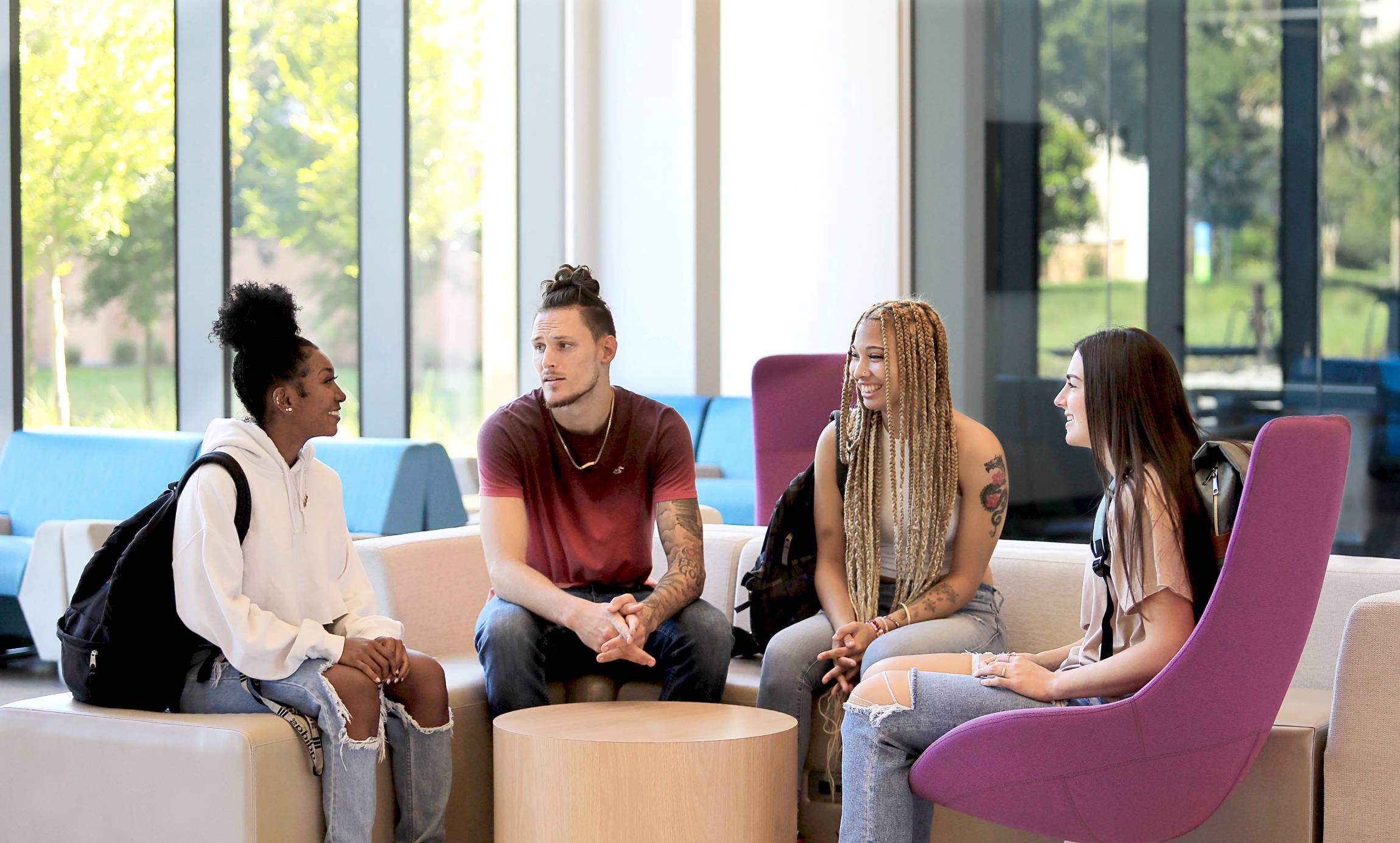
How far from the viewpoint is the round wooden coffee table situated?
7.85 ft

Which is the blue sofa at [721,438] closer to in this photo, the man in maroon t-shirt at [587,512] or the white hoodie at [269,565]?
the man in maroon t-shirt at [587,512]

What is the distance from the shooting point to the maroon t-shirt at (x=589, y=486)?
121 inches

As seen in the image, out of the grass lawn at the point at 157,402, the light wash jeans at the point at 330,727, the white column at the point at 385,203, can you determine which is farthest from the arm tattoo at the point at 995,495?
the grass lawn at the point at 157,402

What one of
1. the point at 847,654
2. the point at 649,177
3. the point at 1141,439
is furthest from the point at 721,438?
the point at 1141,439

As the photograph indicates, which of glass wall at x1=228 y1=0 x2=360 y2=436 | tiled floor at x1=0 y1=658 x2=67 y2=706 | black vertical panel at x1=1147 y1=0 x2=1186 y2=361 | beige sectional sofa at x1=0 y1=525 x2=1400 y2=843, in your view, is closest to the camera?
beige sectional sofa at x1=0 y1=525 x2=1400 y2=843

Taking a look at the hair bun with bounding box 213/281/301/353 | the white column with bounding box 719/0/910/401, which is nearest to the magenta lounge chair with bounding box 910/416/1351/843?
the hair bun with bounding box 213/281/301/353

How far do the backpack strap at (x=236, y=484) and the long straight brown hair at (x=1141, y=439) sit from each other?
1481 millimetres

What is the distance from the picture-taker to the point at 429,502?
17.5ft

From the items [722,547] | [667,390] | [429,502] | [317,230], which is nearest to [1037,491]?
[667,390]

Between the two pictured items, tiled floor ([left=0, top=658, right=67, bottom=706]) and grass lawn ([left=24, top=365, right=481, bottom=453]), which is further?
grass lawn ([left=24, top=365, right=481, bottom=453])

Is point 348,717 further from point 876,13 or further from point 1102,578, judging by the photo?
point 876,13

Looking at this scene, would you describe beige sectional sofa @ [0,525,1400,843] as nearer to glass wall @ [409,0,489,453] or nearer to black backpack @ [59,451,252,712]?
black backpack @ [59,451,252,712]

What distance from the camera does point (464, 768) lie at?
294cm

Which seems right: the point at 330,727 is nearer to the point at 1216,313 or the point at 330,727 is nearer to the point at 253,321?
the point at 253,321
